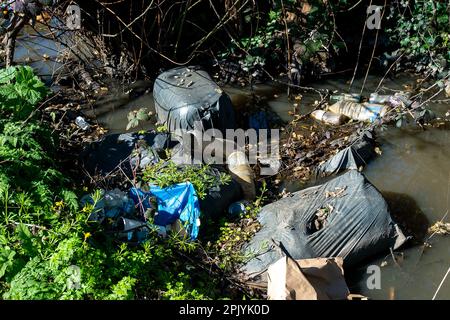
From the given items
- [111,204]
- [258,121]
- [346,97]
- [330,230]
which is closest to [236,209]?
[330,230]

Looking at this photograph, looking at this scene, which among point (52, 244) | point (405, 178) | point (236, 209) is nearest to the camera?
point (52, 244)

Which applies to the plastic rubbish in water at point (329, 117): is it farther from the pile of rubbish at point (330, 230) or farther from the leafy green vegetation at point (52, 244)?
the leafy green vegetation at point (52, 244)

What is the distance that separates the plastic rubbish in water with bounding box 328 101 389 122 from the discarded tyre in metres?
1.05

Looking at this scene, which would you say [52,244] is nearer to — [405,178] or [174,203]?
[174,203]

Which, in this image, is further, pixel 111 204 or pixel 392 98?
pixel 392 98

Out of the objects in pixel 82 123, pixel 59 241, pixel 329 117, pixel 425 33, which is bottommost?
pixel 82 123

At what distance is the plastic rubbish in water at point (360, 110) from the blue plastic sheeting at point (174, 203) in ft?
6.57

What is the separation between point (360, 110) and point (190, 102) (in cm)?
160

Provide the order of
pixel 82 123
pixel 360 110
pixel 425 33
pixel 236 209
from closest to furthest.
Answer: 1. pixel 236 209
2. pixel 360 110
3. pixel 82 123
4. pixel 425 33

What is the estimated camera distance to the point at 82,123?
5.18m

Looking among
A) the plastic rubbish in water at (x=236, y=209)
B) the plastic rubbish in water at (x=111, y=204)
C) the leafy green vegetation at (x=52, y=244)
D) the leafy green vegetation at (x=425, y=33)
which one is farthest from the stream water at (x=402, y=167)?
the plastic rubbish in water at (x=111, y=204)

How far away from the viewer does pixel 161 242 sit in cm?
353

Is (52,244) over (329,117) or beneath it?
over

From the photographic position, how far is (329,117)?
509 centimetres
